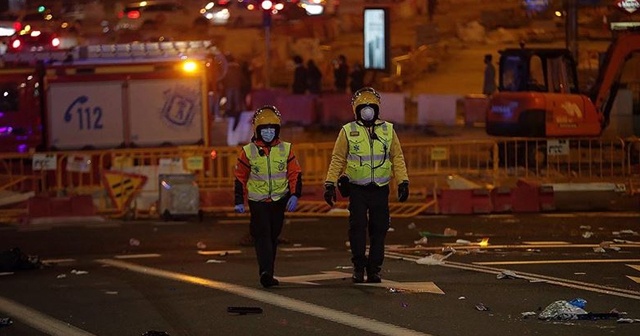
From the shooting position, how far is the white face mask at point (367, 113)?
13.3 metres

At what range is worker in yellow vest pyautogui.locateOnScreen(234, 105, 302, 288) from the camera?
13.3 m

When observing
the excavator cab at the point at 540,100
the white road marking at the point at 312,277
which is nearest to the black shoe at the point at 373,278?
the white road marking at the point at 312,277

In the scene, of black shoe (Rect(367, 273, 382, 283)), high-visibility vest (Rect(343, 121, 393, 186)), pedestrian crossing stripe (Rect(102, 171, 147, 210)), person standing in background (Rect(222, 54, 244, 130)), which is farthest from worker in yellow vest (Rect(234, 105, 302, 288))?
person standing in background (Rect(222, 54, 244, 130))

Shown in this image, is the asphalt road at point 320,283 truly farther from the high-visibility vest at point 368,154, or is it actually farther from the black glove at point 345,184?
the high-visibility vest at point 368,154

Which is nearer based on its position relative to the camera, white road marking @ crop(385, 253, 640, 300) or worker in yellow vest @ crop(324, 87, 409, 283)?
white road marking @ crop(385, 253, 640, 300)

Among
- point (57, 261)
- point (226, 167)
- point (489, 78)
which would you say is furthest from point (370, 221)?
point (489, 78)

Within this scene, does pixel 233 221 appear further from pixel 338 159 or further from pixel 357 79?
pixel 357 79

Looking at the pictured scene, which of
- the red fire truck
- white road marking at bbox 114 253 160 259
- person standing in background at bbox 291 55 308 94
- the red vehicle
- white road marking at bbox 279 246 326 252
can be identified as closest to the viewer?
white road marking at bbox 114 253 160 259

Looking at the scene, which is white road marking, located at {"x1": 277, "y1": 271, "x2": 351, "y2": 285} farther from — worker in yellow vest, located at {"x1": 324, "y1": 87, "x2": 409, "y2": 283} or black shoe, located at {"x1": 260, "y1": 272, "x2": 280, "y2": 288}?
worker in yellow vest, located at {"x1": 324, "y1": 87, "x2": 409, "y2": 283}

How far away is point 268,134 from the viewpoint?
13.3 m

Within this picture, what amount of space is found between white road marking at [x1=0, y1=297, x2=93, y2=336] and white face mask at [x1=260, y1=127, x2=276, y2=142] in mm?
2688

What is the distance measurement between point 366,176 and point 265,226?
106cm

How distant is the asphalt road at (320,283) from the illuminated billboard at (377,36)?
1588 centimetres

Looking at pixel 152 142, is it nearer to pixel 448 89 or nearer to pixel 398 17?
pixel 448 89
